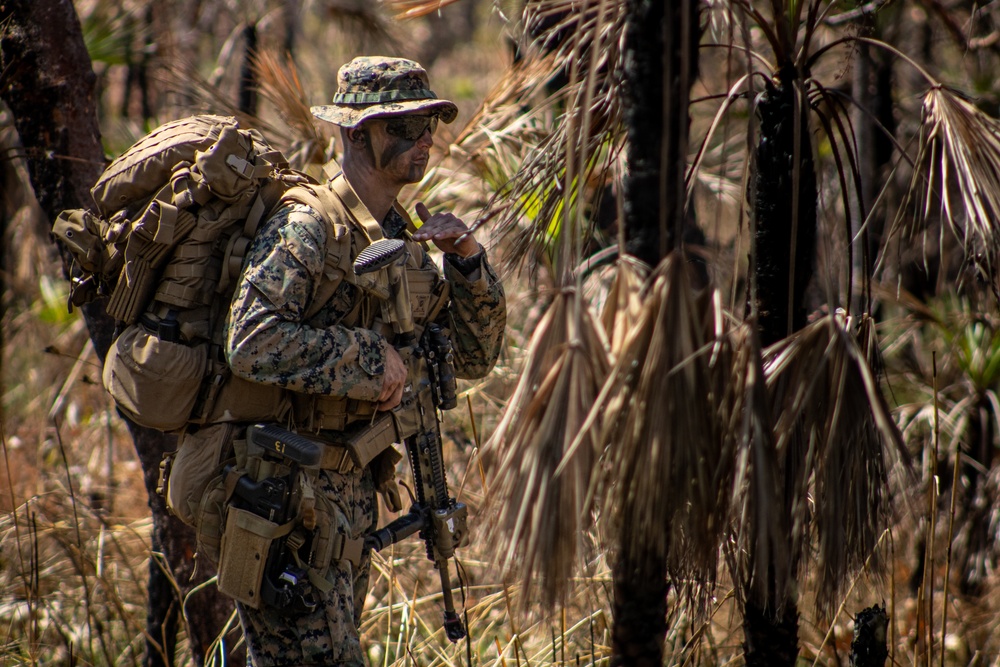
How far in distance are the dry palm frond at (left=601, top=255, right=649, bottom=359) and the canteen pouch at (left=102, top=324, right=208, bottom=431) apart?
132 centimetres

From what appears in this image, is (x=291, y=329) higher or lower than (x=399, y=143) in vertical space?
lower

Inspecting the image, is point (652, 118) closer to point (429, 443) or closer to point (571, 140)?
point (571, 140)

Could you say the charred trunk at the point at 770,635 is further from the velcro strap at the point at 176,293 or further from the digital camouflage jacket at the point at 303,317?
the velcro strap at the point at 176,293

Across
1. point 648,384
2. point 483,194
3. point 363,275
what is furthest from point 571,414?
point 483,194

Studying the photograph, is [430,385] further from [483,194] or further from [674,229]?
[483,194]

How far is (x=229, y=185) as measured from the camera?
250 centimetres

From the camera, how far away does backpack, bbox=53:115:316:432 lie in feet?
8.19

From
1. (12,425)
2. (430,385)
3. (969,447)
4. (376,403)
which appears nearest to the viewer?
(376,403)

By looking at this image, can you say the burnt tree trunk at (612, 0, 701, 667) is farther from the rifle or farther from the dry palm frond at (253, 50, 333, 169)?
the dry palm frond at (253, 50, 333, 169)

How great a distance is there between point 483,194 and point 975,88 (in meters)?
3.24

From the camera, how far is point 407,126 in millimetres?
2707

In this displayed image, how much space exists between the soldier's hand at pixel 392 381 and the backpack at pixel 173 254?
1.02ft

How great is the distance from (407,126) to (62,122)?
1.47 metres

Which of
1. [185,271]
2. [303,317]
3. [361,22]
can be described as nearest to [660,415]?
[303,317]
